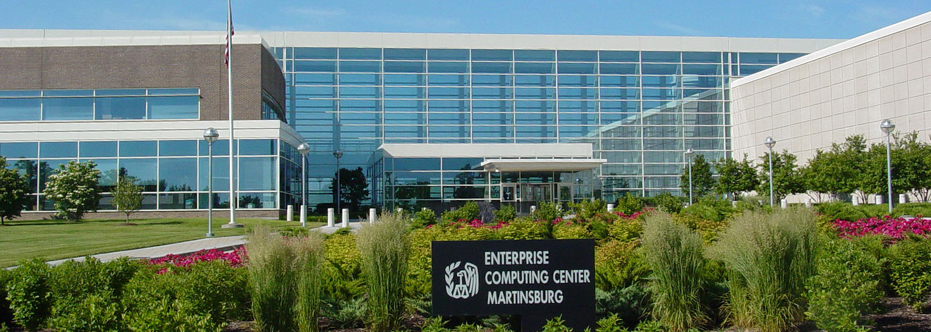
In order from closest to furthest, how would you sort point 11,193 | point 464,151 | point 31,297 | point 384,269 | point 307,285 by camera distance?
point 307,285 < point 384,269 < point 31,297 < point 11,193 < point 464,151

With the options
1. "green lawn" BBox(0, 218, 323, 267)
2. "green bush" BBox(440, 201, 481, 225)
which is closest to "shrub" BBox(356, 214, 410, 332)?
"green lawn" BBox(0, 218, 323, 267)

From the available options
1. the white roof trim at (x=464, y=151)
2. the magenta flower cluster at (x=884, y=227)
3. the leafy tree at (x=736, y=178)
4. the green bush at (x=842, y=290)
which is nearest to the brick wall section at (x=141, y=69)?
the white roof trim at (x=464, y=151)

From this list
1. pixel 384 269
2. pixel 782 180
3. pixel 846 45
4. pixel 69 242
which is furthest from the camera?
pixel 846 45

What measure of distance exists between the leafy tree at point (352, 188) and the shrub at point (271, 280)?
42.5m

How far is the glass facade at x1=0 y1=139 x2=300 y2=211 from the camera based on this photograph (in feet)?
121

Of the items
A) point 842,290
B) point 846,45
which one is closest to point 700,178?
point 846,45

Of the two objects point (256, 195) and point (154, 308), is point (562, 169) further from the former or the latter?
point (154, 308)

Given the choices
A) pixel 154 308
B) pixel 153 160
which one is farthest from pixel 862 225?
pixel 153 160

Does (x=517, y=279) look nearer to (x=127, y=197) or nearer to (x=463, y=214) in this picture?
(x=463, y=214)

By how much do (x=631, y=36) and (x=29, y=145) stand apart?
40.3 m

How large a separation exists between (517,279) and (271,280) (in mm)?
2282

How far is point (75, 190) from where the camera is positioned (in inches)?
1273

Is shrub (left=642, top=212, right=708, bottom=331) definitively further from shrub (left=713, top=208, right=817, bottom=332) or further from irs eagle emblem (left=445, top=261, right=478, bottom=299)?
irs eagle emblem (left=445, top=261, right=478, bottom=299)

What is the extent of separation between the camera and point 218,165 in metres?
37.0
